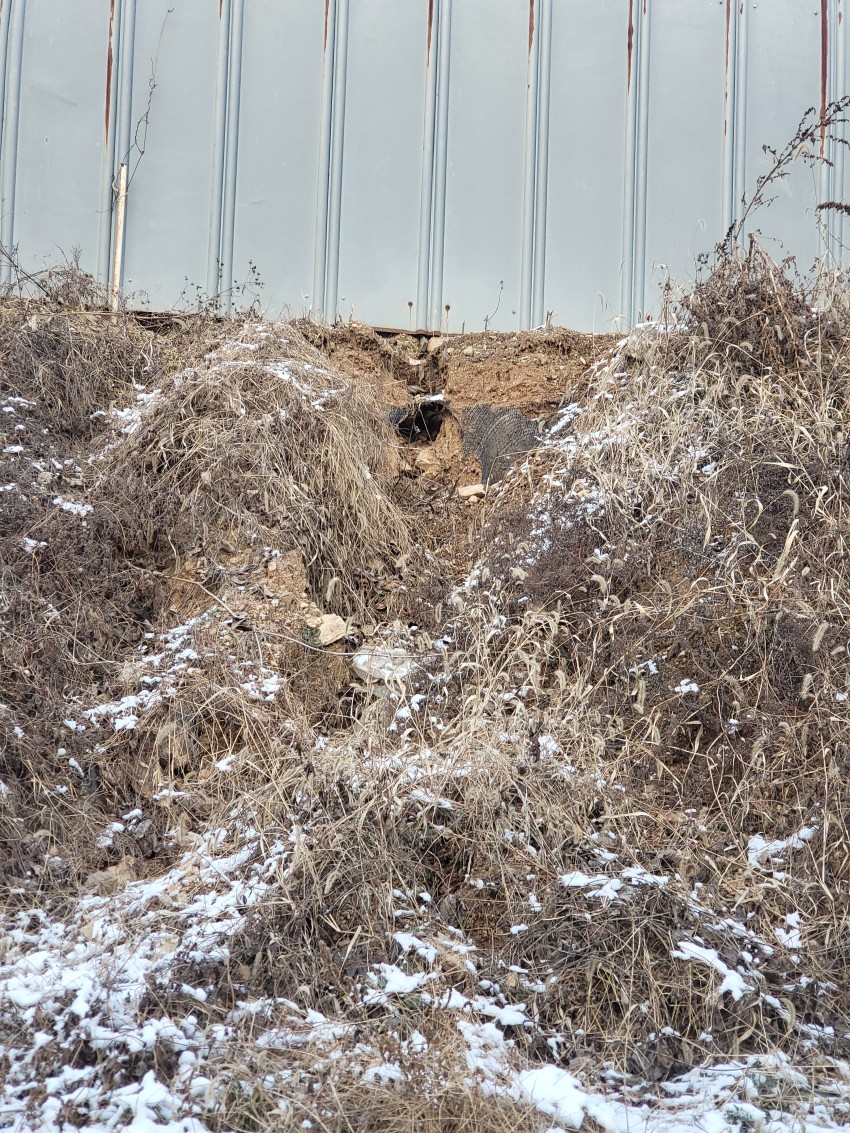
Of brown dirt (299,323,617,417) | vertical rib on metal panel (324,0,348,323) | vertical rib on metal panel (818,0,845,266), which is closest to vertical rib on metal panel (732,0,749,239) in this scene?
vertical rib on metal panel (818,0,845,266)

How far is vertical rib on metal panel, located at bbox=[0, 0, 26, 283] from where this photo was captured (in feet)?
18.3

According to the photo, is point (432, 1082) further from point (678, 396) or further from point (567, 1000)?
point (678, 396)

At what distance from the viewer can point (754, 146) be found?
6004mm

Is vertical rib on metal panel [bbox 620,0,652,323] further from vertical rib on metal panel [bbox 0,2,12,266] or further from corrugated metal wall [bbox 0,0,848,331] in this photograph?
vertical rib on metal panel [bbox 0,2,12,266]

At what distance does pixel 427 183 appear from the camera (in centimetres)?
574

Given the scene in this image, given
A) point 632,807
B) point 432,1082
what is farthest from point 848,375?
point 432,1082

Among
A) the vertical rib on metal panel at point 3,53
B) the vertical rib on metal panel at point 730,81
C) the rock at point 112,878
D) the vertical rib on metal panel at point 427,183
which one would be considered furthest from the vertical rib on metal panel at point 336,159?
the rock at point 112,878

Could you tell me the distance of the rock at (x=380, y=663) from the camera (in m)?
3.90

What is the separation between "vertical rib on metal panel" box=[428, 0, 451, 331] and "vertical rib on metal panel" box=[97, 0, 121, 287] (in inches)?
63.9

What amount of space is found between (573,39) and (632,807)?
435 cm

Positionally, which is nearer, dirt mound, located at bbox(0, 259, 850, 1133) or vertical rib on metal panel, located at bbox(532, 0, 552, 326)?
dirt mound, located at bbox(0, 259, 850, 1133)

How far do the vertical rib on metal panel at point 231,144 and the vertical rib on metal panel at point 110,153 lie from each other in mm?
563

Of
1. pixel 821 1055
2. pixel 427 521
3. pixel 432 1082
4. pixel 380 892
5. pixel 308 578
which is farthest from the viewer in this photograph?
pixel 427 521

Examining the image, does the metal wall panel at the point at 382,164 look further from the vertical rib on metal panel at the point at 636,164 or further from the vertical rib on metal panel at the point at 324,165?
the vertical rib on metal panel at the point at 636,164
